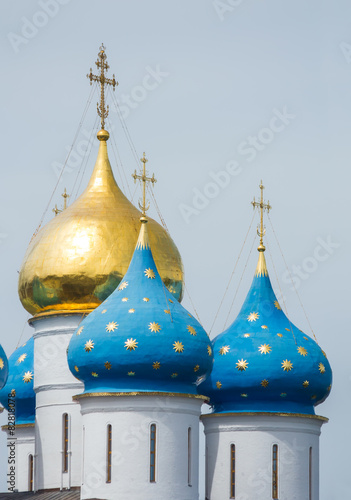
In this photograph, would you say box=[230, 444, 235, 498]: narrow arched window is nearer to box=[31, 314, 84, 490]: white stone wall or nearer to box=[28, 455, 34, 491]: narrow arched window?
box=[31, 314, 84, 490]: white stone wall

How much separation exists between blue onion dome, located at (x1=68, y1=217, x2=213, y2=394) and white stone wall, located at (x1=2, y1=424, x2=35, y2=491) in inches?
227

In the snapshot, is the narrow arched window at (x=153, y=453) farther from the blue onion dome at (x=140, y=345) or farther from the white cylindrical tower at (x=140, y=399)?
the blue onion dome at (x=140, y=345)

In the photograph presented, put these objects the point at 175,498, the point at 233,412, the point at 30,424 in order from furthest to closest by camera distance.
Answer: the point at 30,424 < the point at 233,412 < the point at 175,498

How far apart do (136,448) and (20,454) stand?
748cm

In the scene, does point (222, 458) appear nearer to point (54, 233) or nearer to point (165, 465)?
point (165, 465)

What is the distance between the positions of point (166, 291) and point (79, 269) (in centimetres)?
302

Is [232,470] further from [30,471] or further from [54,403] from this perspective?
[30,471]

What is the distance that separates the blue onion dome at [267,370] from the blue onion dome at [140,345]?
149 centimetres

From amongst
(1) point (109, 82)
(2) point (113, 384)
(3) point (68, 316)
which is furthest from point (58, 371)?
(1) point (109, 82)

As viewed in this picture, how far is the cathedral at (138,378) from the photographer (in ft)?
122

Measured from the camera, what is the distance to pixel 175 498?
122ft

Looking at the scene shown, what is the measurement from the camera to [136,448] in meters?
37.1

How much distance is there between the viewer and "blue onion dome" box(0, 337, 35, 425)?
142ft

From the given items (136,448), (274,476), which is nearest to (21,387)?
(136,448)
